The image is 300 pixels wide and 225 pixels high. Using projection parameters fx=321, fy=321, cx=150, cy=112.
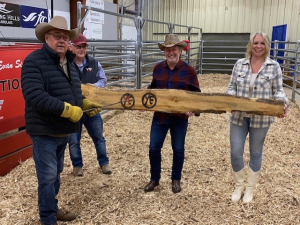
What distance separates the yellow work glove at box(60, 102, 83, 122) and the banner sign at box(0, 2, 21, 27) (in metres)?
4.90

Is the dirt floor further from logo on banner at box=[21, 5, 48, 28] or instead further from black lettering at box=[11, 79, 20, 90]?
logo on banner at box=[21, 5, 48, 28]

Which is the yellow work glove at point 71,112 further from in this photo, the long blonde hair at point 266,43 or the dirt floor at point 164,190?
the long blonde hair at point 266,43

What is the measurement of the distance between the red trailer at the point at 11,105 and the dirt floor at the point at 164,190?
152mm

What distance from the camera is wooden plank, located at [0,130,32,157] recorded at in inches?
134

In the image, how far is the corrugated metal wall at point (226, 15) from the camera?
444 inches

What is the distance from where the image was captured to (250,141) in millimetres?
2725

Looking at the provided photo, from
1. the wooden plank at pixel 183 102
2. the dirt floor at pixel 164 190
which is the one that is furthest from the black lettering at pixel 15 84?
the wooden plank at pixel 183 102

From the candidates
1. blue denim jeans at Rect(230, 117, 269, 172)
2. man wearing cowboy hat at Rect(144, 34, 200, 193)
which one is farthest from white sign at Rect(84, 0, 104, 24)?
blue denim jeans at Rect(230, 117, 269, 172)

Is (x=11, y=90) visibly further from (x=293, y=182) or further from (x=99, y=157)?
(x=293, y=182)

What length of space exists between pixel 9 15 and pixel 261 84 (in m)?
5.51

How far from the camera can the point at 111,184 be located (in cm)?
322

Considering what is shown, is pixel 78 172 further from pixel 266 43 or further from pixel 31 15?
pixel 31 15

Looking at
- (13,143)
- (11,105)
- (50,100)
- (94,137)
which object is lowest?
(13,143)

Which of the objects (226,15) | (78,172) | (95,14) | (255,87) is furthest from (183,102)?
(226,15)
